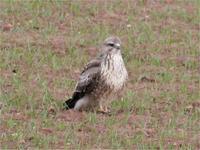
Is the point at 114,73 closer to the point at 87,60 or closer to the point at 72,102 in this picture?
the point at 72,102

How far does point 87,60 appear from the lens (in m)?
15.7

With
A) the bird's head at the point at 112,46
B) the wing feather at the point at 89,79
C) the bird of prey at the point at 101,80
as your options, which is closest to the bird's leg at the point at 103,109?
the bird of prey at the point at 101,80

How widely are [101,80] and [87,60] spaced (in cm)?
319

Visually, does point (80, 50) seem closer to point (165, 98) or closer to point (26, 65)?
point (26, 65)

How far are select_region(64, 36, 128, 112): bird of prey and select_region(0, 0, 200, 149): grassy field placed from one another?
248 mm

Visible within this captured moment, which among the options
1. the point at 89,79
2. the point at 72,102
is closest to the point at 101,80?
the point at 89,79

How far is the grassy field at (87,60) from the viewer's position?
1141cm

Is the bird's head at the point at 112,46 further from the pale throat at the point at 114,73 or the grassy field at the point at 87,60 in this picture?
the grassy field at the point at 87,60

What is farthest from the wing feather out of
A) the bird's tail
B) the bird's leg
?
the bird's leg

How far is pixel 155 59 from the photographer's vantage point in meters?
15.8

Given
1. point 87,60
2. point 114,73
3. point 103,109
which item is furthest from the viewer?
point 87,60

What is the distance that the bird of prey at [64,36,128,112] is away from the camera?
12.5m

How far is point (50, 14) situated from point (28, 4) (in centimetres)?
63

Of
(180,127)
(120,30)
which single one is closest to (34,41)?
(120,30)
